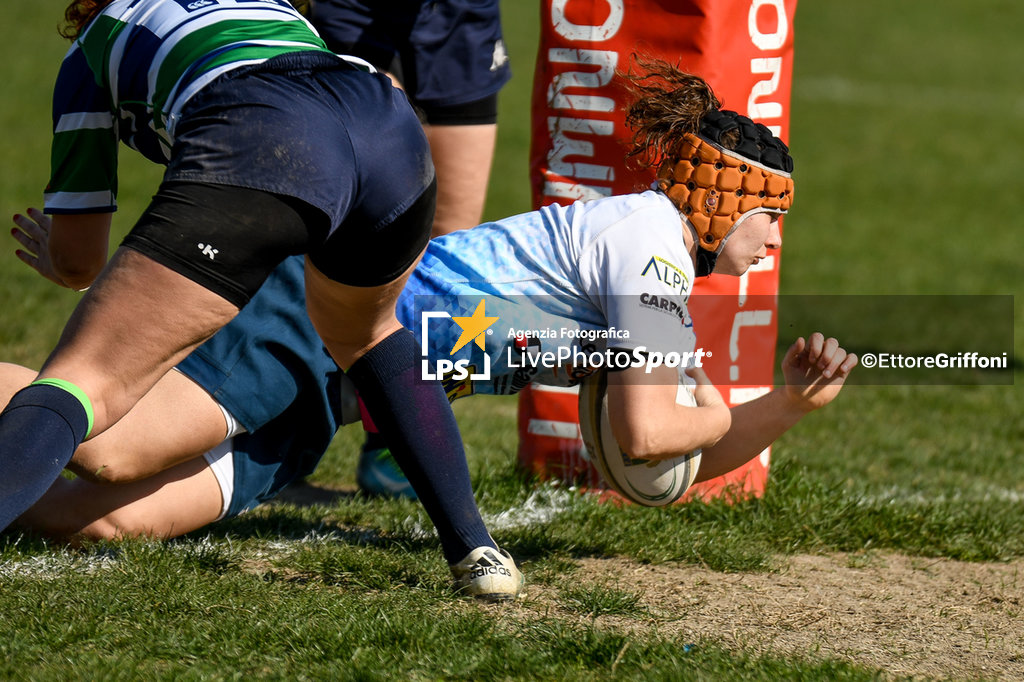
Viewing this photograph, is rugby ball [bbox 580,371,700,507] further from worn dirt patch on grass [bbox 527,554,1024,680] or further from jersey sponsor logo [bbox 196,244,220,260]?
jersey sponsor logo [bbox 196,244,220,260]

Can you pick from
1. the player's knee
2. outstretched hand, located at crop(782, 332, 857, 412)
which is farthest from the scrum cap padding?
the player's knee

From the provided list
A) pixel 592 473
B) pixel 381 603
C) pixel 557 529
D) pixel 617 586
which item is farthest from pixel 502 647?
pixel 592 473

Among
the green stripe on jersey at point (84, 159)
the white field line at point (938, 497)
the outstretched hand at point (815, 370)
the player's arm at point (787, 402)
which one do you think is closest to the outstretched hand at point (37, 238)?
the green stripe on jersey at point (84, 159)

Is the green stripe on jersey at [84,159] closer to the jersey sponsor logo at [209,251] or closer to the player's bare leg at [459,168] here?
the jersey sponsor logo at [209,251]

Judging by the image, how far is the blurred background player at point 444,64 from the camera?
452cm

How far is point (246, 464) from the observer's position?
11.5 feet

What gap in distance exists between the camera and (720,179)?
127 inches

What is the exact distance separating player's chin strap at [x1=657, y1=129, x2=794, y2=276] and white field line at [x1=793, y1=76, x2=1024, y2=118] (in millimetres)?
15457

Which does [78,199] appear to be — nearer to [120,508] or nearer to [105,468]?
[105,468]

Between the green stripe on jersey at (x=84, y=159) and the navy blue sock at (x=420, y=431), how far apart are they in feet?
2.47

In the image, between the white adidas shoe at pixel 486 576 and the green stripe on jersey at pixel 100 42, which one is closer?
Result: the green stripe on jersey at pixel 100 42

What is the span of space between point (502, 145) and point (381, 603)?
36.7 feet

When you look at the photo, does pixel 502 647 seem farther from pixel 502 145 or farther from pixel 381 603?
pixel 502 145

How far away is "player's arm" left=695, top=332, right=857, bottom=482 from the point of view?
130 inches
